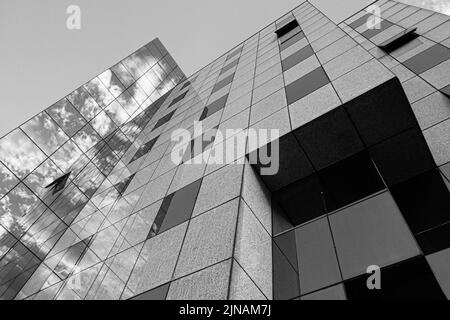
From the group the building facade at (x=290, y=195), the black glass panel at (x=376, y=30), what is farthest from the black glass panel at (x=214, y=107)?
the black glass panel at (x=376, y=30)

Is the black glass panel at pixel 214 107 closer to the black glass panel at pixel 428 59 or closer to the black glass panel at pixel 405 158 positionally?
the black glass panel at pixel 405 158

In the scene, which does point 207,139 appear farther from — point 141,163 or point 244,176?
point 141,163

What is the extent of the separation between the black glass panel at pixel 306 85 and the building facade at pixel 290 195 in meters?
0.07

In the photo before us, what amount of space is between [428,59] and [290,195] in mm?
9865

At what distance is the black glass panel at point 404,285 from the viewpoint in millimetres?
6203

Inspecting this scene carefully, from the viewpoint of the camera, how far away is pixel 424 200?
26.9 feet

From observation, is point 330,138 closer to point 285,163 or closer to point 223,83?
point 285,163

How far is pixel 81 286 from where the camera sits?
37.5ft

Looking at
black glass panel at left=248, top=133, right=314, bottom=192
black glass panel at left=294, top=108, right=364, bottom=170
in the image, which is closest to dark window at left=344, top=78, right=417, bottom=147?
black glass panel at left=294, top=108, right=364, bottom=170

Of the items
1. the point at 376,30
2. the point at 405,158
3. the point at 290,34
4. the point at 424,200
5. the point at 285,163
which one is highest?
the point at 290,34

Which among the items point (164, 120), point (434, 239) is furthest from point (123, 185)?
point (434, 239)

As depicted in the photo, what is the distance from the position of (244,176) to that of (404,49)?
12747 millimetres

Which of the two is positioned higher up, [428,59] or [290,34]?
[290,34]

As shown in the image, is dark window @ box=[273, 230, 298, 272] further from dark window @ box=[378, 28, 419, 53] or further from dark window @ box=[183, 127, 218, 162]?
dark window @ box=[378, 28, 419, 53]
